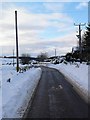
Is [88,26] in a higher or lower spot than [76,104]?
higher

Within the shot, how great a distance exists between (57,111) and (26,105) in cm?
180

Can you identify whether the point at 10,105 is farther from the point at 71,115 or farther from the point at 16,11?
the point at 16,11

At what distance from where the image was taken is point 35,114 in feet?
37.8

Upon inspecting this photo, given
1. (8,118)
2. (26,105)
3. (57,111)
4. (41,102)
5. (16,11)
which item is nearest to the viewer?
(8,118)

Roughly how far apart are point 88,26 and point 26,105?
2642 inches

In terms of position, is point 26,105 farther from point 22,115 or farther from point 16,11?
point 16,11

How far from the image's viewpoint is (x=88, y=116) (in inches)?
430

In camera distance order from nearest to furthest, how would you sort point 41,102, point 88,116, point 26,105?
point 88,116 → point 26,105 → point 41,102

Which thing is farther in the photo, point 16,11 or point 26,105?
point 16,11

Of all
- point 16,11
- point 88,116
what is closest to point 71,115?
point 88,116

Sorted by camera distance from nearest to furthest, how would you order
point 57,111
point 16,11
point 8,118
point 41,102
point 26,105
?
point 8,118, point 57,111, point 26,105, point 41,102, point 16,11

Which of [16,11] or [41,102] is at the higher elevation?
[16,11]

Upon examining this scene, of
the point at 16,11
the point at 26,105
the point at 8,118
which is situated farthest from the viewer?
the point at 16,11

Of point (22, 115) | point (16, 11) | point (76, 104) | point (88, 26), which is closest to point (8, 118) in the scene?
point (22, 115)
